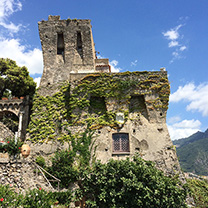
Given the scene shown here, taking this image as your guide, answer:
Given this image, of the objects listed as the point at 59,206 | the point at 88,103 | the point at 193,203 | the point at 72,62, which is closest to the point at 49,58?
the point at 72,62

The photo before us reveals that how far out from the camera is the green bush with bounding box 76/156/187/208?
10.8 metres

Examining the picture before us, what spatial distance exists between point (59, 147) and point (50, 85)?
235 inches

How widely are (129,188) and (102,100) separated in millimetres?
7042

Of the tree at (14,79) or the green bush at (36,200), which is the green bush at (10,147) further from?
the tree at (14,79)

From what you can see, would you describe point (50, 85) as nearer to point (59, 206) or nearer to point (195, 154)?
point (59, 206)

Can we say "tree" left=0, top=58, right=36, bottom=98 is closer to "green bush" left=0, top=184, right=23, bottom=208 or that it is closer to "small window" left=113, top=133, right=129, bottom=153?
"small window" left=113, top=133, right=129, bottom=153

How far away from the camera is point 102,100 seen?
15617 millimetres

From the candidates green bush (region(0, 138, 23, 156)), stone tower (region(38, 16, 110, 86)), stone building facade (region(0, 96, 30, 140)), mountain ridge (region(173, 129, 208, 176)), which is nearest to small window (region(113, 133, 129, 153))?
green bush (region(0, 138, 23, 156))

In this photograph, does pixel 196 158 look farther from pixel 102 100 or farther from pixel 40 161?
pixel 40 161

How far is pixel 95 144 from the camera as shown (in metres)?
14.1

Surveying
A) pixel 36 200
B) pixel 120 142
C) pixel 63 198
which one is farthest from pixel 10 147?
pixel 120 142

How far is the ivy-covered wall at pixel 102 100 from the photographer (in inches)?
582

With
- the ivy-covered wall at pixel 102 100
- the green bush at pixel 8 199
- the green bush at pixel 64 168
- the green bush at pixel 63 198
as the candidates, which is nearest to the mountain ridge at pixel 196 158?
the ivy-covered wall at pixel 102 100

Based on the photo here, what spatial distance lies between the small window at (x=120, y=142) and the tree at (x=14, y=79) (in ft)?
44.8
